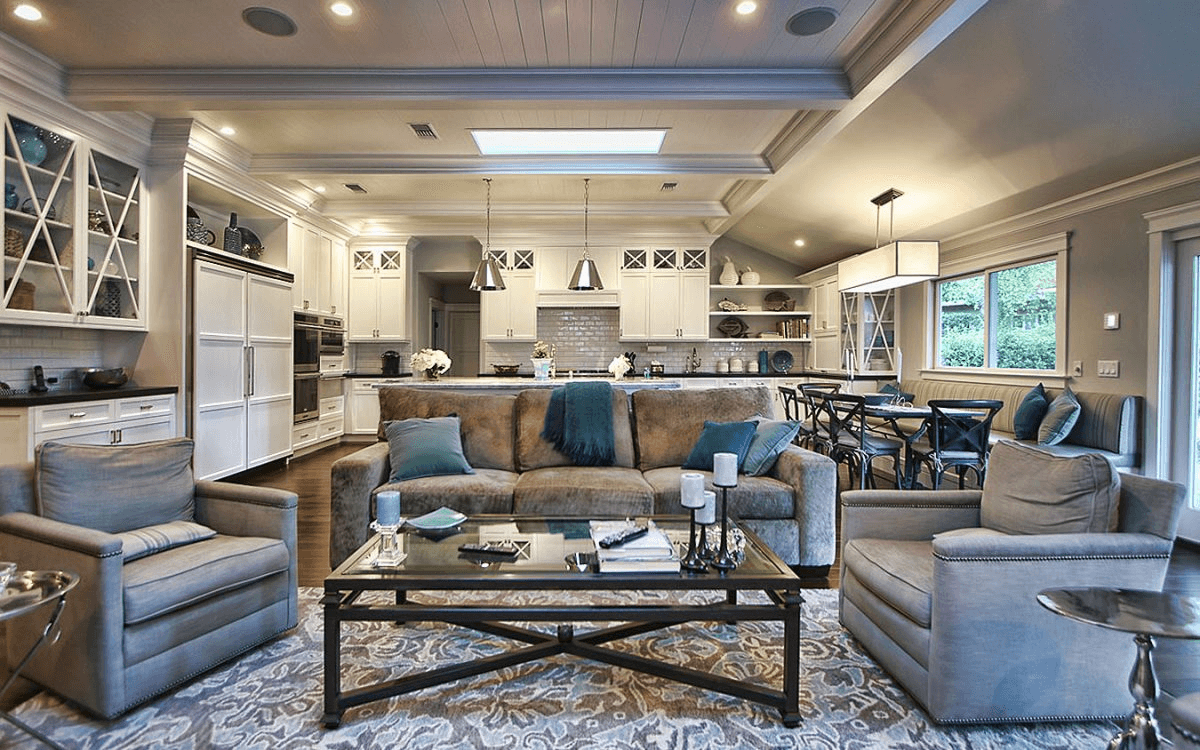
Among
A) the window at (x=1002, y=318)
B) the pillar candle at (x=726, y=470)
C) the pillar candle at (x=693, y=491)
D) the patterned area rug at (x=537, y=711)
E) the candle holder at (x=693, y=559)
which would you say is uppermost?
the window at (x=1002, y=318)

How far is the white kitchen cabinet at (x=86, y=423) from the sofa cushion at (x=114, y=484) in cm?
96

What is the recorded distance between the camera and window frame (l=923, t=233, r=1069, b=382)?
187 inches

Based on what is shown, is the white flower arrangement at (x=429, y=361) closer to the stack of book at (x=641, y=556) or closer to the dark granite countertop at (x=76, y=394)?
the dark granite countertop at (x=76, y=394)

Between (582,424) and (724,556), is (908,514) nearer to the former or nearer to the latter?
(724,556)

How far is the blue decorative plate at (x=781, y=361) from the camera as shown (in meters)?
8.65

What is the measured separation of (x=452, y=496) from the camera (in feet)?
10.2

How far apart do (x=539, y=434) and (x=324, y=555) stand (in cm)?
142

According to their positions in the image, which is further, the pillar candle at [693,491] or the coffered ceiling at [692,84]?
the coffered ceiling at [692,84]

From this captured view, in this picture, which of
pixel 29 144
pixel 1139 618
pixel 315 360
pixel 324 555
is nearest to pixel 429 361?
pixel 315 360

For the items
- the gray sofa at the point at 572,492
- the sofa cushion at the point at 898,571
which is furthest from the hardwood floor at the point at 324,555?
the sofa cushion at the point at 898,571

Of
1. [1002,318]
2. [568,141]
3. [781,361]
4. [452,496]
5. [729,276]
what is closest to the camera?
[452,496]

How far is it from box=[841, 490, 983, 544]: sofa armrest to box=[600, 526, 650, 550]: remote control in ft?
2.90

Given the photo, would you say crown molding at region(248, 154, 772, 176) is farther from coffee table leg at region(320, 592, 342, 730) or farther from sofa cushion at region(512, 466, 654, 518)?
coffee table leg at region(320, 592, 342, 730)

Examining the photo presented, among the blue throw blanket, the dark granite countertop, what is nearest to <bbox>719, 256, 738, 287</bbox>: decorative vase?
the blue throw blanket
